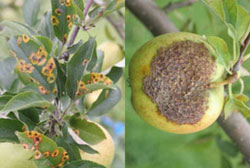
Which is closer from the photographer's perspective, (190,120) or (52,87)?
(52,87)

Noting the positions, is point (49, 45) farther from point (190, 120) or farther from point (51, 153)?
point (190, 120)

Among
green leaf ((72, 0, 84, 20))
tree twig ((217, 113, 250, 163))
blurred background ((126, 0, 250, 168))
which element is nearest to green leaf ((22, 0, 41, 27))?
green leaf ((72, 0, 84, 20))

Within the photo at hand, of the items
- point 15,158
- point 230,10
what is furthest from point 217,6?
point 15,158

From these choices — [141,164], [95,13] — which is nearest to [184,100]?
[95,13]

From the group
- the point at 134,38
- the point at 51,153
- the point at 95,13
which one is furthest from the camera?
the point at 134,38

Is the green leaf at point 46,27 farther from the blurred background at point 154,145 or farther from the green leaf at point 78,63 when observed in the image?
the blurred background at point 154,145

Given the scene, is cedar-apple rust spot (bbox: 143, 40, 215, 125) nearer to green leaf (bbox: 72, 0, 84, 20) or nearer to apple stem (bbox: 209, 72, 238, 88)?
apple stem (bbox: 209, 72, 238, 88)

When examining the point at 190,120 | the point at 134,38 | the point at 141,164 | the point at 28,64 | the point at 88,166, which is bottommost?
the point at 141,164

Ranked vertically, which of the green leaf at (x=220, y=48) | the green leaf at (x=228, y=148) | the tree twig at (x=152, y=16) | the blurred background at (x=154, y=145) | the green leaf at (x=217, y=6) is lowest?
the blurred background at (x=154, y=145)

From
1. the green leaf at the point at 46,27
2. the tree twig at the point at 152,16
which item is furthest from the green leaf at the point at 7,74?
the tree twig at the point at 152,16
